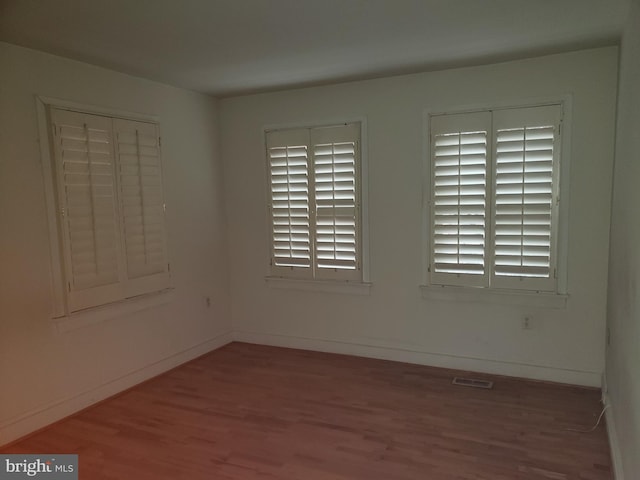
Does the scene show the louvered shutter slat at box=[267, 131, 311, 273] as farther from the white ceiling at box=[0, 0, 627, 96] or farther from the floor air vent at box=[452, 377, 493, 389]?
the floor air vent at box=[452, 377, 493, 389]

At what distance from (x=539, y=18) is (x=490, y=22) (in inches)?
10.7

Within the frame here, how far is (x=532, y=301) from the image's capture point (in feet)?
11.9

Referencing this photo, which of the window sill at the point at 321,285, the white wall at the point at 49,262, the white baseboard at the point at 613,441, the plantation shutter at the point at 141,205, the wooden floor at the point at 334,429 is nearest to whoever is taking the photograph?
the white baseboard at the point at 613,441

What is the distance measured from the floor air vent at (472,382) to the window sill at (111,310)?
254 centimetres

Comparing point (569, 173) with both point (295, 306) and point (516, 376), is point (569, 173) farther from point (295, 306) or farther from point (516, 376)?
point (295, 306)

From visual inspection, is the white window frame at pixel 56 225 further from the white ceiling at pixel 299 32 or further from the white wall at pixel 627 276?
the white wall at pixel 627 276

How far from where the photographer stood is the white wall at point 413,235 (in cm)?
340

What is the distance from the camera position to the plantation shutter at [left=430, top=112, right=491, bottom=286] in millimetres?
3662

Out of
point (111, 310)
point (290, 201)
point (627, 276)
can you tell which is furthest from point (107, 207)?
Answer: point (627, 276)

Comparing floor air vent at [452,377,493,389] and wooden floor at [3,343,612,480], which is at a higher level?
floor air vent at [452,377,493,389]

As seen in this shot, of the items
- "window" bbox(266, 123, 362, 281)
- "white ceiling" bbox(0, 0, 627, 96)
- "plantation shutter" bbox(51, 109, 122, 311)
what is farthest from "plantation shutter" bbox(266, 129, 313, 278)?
"plantation shutter" bbox(51, 109, 122, 311)

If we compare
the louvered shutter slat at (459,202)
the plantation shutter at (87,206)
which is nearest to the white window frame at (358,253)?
the louvered shutter slat at (459,202)

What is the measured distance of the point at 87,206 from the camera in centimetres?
338

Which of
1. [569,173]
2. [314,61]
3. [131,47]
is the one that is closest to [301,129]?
[314,61]
